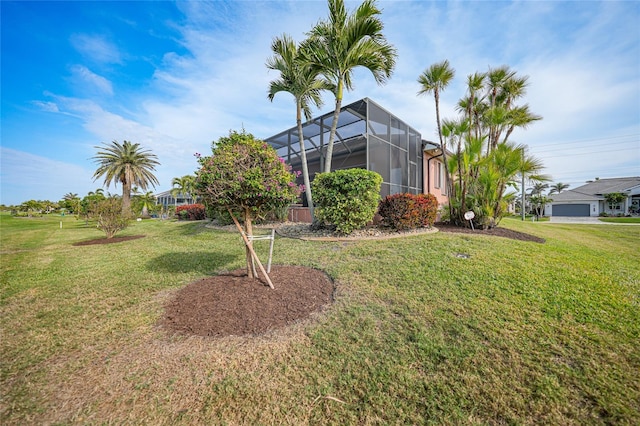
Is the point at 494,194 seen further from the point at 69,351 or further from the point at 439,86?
the point at 69,351

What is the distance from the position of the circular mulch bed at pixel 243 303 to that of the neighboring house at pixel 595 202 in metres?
42.5

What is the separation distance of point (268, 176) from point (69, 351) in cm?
274

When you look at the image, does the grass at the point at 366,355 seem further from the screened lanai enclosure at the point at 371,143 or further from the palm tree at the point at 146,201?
the palm tree at the point at 146,201

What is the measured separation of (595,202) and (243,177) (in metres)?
44.1

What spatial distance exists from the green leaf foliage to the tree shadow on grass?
2.02m

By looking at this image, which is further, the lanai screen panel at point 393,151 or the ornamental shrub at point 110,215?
the lanai screen panel at point 393,151

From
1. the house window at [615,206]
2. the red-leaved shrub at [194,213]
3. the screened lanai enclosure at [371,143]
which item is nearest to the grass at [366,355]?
the screened lanai enclosure at [371,143]

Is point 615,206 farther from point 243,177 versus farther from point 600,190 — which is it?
point 243,177

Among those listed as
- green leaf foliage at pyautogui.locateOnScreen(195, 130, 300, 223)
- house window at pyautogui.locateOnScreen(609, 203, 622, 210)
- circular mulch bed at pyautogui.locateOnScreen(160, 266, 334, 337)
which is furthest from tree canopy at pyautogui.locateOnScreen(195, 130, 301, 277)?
house window at pyautogui.locateOnScreen(609, 203, 622, 210)

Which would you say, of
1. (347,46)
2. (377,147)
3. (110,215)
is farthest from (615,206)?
(110,215)

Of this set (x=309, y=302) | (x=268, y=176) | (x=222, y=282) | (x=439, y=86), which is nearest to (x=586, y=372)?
(x=309, y=302)

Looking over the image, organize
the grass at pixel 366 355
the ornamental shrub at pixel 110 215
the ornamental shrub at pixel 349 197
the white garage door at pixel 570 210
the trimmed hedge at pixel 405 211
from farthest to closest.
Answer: the white garage door at pixel 570 210 → the ornamental shrub at pixel 110 215 → the trimmed hedge at pixel 405 211 → the ornamental shrub at pixel 349 197 → the grass at pixel 366 355

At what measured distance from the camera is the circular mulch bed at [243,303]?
2.62 meters

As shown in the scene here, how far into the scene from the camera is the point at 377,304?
119 inches
